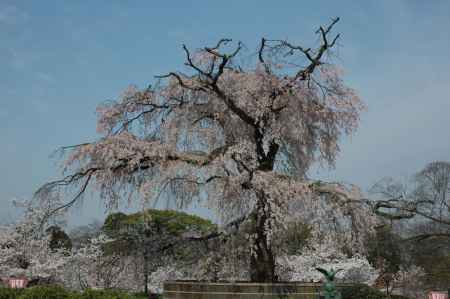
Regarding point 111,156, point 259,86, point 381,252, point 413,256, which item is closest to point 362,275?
point 381,252

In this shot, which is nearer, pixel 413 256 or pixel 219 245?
pixel 219 245

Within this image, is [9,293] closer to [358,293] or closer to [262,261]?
[262,261]

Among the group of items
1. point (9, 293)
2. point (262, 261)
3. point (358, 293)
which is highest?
point (262, 261)

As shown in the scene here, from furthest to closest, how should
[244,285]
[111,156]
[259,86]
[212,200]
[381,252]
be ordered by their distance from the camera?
[381,252], [259,86], [111,156], [212,200], [244,285]

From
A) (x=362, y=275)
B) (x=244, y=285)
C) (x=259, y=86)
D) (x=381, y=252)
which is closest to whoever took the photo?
(x=244, y=285)

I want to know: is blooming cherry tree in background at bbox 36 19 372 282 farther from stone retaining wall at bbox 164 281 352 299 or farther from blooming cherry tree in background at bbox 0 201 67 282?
blooming cherry tree in background at bbox 0 201 67 282

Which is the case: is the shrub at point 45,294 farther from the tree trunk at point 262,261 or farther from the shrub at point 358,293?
the shrub at point 358,293

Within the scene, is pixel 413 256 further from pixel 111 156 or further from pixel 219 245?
pixel 111 156

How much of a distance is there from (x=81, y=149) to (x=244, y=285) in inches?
216

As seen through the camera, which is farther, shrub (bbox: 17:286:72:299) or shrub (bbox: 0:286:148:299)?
shrub (bbox: 17:286:72:299)

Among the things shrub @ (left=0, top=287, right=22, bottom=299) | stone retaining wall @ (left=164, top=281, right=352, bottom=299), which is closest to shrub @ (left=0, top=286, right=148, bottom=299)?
shrub @ (left=0, top=287, right=22, bottom=299)

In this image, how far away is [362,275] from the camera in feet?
69.1

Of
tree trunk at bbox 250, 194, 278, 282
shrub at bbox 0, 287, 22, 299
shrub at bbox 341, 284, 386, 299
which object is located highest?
tree trunk at bbox 250, 194, 278, 282

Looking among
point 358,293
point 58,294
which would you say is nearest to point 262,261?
point 358,293
